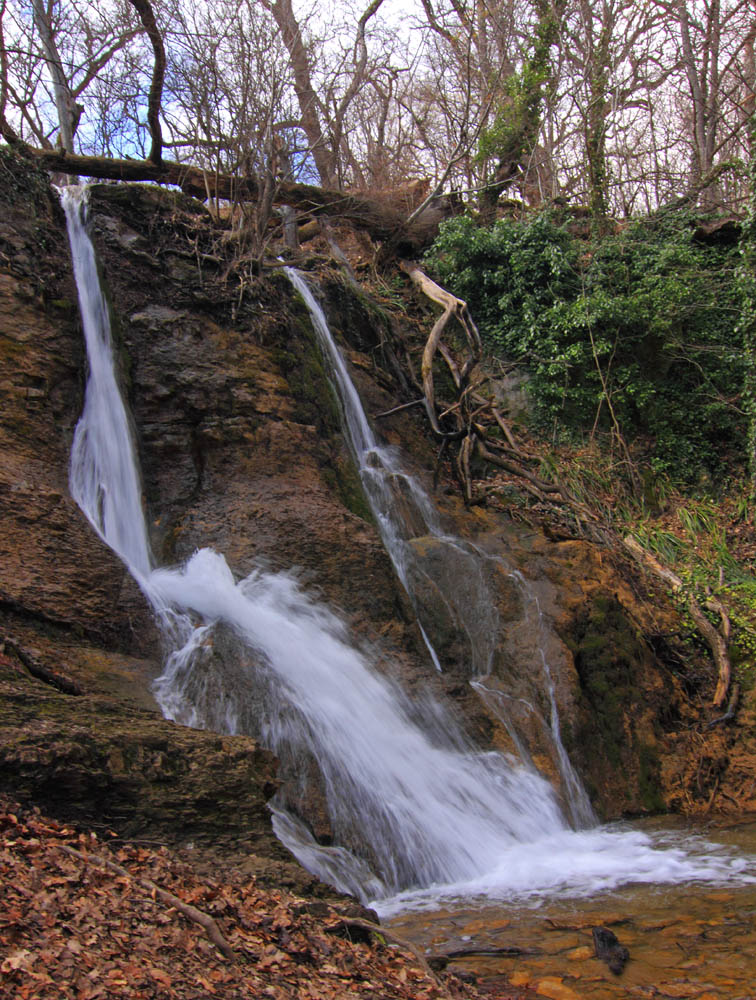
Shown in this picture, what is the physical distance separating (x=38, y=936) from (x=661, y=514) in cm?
1130

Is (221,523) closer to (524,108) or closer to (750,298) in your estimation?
(750,298)

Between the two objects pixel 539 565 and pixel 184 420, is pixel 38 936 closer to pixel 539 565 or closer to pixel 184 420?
pixel 184 420

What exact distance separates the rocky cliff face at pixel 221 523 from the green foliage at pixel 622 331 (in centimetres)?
408

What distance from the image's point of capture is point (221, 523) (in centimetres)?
750

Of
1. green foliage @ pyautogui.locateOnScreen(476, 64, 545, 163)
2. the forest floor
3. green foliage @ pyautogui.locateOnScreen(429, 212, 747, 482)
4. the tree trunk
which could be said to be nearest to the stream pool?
the forest floor

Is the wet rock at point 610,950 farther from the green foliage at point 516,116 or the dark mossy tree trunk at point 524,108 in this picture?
the green foliage at point 516,116

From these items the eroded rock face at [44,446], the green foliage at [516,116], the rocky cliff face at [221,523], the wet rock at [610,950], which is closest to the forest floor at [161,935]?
the wet rock at [610,950]

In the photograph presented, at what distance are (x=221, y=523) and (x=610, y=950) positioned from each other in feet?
16.3

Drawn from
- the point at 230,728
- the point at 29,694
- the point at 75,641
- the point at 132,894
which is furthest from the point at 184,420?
the point at 132,894

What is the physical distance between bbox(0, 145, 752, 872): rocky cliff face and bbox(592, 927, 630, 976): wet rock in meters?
1.86

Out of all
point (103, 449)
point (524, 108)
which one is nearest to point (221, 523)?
point (103, 449)

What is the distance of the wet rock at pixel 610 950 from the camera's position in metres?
3.75

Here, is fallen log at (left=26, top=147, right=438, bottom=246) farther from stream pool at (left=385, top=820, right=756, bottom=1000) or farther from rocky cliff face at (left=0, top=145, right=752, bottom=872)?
Result: stream pool at (left=385, top=820, right=756, bottom=1000)

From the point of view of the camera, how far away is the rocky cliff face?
221 inches
